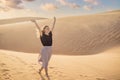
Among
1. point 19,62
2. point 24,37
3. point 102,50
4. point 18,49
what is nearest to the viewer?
point 19,62

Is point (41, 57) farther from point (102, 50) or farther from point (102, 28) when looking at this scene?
point (102, 28)

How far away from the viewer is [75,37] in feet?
97.9

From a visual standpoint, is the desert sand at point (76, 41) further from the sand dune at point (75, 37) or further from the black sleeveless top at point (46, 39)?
the black sleeveless top at point (46, 39)

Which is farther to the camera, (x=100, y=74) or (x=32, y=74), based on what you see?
(x=100, y=74)

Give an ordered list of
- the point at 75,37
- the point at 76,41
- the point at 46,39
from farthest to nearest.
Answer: the point at 75,37, the point at 76,41, the point at 46,39

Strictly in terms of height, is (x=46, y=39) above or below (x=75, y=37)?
above

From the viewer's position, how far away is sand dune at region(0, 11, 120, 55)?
2709cm

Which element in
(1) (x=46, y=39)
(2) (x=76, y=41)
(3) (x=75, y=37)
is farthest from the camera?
(3) (x=75, y=37)

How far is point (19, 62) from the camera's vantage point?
12.5 metres

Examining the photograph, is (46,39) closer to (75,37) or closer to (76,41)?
(76,41)

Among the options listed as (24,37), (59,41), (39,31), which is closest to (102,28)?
(59,41)

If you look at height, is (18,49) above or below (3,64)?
below

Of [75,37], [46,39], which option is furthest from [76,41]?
[46,39]

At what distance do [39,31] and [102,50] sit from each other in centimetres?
1647
